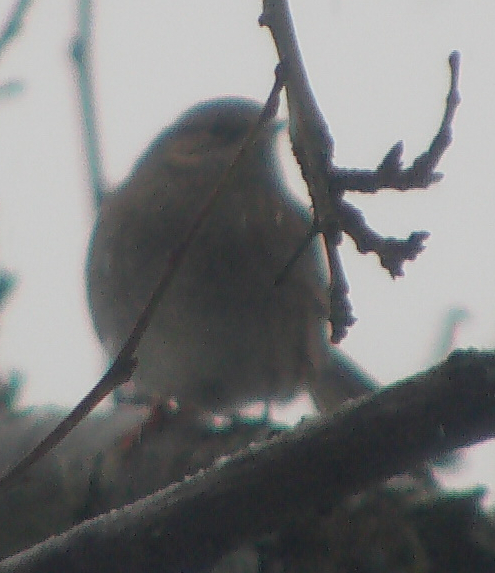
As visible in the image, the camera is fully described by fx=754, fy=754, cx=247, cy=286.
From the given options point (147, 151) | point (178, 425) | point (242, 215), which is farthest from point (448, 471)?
point (147, 151)

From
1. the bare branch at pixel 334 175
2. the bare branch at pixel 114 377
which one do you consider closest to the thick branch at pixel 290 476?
the bare branch at pixel 114 377

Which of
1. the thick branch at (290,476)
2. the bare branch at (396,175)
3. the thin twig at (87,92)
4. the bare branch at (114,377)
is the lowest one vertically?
the thick branch at (290,476)

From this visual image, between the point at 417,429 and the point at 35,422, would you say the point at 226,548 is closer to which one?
the point at 417,429

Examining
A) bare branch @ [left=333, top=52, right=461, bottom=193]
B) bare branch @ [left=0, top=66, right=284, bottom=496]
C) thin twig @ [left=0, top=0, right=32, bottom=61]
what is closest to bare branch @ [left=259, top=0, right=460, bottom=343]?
bare branch @ [left=333, top=52, right=461, bottom=193]

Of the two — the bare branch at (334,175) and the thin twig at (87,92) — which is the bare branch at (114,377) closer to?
the bare branch at (334,175)

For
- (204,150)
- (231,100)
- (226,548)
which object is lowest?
(226,548)

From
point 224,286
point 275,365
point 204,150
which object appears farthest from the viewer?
point 204,150
